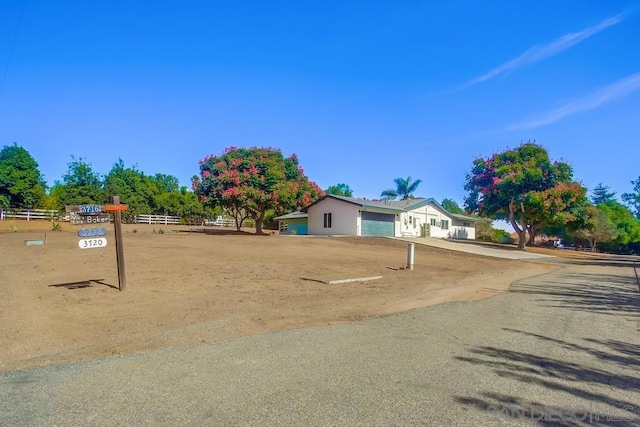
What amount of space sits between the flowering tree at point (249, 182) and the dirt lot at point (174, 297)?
1693 cm

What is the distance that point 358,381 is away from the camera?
4246 mm

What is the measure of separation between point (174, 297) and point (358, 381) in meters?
6.32

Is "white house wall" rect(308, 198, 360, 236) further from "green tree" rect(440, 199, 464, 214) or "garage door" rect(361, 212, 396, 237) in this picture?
"green tree" rect(440, 199, 464, 214)

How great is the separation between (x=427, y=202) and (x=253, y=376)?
4347 centimetres

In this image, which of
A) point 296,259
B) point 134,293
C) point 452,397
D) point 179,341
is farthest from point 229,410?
point 296,259

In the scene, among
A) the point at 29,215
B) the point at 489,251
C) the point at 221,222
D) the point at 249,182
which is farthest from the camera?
the point at 221,222

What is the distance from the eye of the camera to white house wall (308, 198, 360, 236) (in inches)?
1501

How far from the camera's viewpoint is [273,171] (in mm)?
35094

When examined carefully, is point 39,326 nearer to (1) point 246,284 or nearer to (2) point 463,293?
(1) point 246,284

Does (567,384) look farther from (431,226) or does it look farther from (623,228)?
(623,228)

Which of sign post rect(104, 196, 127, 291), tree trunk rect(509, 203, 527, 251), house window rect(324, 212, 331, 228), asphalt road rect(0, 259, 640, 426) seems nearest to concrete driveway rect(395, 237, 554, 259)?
tree trunk rect(509, 203, 527, 251)

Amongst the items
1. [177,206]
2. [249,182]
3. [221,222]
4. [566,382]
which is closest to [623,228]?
[249,182]

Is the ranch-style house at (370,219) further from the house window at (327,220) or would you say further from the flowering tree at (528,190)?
the flowering tree at (528,190)

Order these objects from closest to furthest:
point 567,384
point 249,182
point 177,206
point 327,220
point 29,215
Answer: point 567,384 < point 249,182 < point 327,220 < point 29,215 < point 177,206
